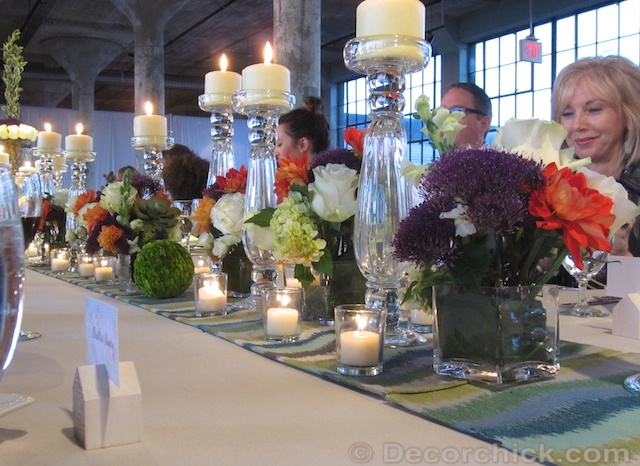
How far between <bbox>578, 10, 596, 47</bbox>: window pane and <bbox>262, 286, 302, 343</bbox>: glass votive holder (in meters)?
8.91

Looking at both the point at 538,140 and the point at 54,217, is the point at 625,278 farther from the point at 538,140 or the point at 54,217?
the point at 54,217

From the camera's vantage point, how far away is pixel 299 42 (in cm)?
559

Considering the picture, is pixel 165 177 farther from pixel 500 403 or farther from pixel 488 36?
pixel 488 36

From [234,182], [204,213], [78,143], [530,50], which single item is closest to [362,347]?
[234,182]

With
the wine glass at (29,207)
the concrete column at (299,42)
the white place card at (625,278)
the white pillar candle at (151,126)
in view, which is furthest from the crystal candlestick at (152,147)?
the concrete column at (299,42)

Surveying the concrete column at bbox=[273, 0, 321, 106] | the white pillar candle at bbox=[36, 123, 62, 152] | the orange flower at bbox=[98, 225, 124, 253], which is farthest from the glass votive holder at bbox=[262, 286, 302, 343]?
the concrete column at bbox=[273, 0, 321, 106]

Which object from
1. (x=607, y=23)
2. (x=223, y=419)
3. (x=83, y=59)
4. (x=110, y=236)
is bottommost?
(x=223, y=419)

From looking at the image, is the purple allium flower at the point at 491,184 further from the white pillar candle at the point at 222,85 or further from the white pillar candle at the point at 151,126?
the white pillar candle at the point at 151,126

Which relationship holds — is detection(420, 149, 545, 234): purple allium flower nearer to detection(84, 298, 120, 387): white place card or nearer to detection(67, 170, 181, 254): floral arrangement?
detection(84, 298, 120, 387): white place card

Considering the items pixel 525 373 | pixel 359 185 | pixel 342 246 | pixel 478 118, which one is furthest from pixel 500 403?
pixel 478 118

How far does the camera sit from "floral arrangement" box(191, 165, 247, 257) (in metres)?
1.51

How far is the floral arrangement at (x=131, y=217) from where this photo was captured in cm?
178

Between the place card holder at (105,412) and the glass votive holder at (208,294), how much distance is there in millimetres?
719

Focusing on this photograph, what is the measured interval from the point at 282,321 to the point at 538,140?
47 cm
